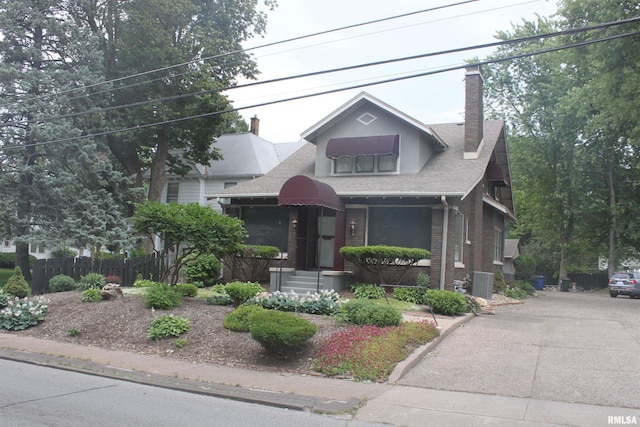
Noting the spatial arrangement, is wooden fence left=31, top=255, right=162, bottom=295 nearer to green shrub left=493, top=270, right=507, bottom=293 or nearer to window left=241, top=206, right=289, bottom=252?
window left=241, top=206, right=289, bottom=252

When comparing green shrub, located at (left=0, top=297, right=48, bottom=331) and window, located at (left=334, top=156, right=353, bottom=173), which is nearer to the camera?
green shrub, located at (left=0, top=297, right=48, bottom=331)

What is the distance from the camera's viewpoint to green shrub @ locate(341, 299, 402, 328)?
34.7ft

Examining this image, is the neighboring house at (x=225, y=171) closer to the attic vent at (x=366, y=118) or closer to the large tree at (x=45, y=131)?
the large tree at (x=45, y=131)

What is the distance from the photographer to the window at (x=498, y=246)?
956 inches

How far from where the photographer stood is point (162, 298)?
39.4ft

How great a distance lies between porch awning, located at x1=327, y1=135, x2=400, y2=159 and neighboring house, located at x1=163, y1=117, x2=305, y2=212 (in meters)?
9.82

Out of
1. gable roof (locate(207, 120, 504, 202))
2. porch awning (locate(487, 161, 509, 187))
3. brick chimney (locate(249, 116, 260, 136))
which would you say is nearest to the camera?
gable roof (locate(207, 120, 504, 202))

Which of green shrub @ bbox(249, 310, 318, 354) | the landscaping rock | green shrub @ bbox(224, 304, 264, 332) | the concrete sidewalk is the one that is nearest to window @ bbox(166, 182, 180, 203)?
the landscaping rock

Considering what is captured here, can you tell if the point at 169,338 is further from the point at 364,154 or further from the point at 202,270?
the point at 364,154

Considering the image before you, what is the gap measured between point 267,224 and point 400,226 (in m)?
5.04

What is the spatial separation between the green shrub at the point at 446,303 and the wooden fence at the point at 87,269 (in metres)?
9.81

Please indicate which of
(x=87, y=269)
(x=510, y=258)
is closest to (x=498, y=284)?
(x=510, y=258)

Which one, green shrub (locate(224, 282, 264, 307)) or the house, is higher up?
the house

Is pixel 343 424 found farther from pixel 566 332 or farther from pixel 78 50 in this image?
pixel 78 50
